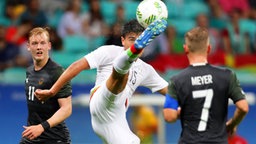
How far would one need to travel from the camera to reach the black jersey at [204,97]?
21.0 ft

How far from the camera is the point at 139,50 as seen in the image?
682 centimetres

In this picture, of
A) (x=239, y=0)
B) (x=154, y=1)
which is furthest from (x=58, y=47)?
(x=154, y=1)

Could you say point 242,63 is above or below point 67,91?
below

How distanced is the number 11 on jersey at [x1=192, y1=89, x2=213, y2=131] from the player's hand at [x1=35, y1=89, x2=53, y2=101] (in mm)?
1676

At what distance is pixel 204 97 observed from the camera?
20.9ft

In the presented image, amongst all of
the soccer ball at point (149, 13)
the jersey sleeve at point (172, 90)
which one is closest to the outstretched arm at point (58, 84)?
the soccer ball at point (149, 13)

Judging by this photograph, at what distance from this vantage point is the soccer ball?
25.3ft

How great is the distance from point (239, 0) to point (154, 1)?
8616 millimetres

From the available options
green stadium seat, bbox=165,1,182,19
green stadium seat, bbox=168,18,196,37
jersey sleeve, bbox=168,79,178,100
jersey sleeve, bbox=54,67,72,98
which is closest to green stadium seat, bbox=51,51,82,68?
green stadium seat, bbox=168,18,196,37

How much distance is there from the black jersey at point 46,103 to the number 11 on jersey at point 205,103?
180 centimetres

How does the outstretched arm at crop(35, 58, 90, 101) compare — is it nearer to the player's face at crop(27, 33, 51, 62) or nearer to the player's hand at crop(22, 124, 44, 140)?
the player's hand at crop(22, 124, 44, 140)

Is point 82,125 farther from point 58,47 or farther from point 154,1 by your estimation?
point 154,1

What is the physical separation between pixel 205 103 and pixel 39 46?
2.20 metres

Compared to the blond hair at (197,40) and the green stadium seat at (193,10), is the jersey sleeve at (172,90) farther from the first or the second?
the green stadium seat at (193,10)
